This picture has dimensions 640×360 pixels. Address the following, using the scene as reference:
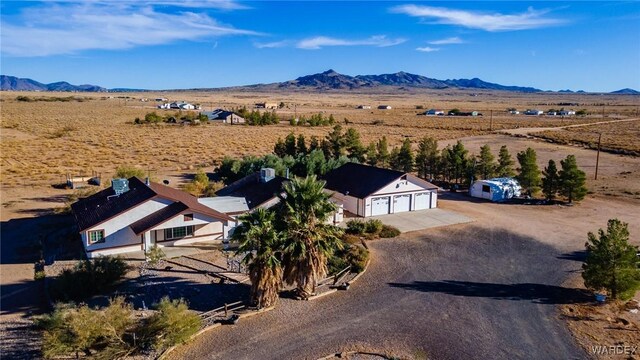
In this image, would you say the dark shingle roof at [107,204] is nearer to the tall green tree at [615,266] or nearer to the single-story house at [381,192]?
the single-story house at [381,192]

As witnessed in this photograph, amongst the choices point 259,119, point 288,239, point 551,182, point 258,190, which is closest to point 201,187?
point 258,190

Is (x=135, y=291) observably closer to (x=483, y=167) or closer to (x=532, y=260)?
(x=532, y=260)

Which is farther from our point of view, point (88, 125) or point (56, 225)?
point (88, 125)

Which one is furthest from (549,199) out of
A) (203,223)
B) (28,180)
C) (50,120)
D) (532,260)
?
(50,120)

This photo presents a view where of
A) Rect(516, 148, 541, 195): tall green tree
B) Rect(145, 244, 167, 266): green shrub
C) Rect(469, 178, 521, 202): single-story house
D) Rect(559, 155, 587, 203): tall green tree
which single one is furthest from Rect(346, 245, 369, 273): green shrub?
Rect(516, 148, 541, 195): tall green tree

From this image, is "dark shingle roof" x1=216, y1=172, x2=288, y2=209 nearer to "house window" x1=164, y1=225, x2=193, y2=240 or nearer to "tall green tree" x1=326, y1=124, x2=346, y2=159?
"house window" x1=164, y1=225, x2=193, y2=240

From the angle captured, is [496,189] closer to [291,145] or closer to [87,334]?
[291,145]
